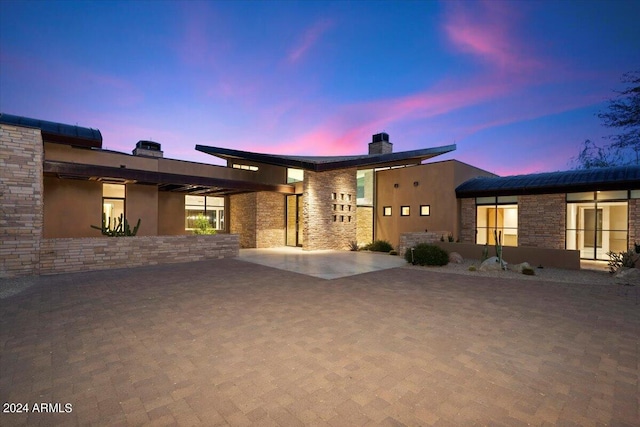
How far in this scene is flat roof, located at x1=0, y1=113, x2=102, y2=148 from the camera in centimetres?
1084

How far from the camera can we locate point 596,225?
12.8m

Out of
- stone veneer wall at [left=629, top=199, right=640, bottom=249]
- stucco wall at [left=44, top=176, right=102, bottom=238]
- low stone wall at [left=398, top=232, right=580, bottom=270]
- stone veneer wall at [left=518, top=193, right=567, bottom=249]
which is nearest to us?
low stone wall at [left=398, top=232, right=580, bottom=270]

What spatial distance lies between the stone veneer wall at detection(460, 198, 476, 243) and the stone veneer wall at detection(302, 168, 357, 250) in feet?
20.8

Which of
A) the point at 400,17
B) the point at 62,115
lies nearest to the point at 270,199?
the point at 400,17

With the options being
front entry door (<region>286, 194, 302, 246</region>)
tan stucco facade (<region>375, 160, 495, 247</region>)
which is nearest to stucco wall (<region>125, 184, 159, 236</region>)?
front entry door (<region>286, 194, 302, 246</region>)

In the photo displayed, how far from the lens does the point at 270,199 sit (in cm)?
1703

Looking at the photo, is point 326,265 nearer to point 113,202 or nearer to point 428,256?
point 428,256

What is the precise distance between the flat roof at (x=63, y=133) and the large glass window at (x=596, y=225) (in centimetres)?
2222

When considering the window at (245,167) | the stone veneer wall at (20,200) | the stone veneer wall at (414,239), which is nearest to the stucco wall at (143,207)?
the stone veneer wall at (20,200)

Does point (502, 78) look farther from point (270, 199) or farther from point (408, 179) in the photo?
point (270, 199)

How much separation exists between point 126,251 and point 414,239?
490 inches

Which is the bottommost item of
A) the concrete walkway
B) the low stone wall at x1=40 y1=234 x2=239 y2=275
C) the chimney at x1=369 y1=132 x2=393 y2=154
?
the concrete walkway

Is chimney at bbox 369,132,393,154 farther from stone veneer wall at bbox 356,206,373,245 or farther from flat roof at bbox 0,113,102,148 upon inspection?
flat roof at bbox 0,113,102,148

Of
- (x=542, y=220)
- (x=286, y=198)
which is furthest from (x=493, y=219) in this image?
A: (x=286, y=198)
